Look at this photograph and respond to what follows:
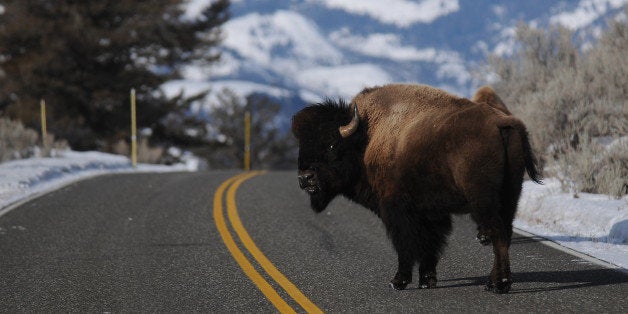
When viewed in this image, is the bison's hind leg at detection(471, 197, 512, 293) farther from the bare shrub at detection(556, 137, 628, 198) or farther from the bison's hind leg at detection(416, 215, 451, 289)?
the bare shrub at detection(556, 137, 628, 198)

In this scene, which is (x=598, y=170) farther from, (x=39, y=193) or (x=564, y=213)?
(x=39, y=193)

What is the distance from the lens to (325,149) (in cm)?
715

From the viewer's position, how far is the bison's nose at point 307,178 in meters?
7.10

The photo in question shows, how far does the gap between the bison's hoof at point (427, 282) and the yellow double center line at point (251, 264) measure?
40.6 inches

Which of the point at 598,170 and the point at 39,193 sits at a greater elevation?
the point at 598,170

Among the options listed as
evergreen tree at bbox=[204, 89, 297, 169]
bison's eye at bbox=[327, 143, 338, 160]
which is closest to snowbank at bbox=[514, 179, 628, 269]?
bison's eye at bbox=[327, 143, 338, 160]

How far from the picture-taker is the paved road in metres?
6.65

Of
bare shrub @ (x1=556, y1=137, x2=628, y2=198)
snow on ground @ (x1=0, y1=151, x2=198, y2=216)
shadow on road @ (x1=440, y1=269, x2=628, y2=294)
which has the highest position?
bare shrub @ (x1=556, y1=137, x2=628, y2=198)

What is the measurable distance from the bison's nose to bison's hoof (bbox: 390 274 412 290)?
1075 millimetres

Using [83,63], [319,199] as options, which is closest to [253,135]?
[83,63]

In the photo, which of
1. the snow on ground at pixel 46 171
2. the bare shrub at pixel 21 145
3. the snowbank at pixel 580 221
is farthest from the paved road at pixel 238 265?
the bare shrub at pixel 21 145

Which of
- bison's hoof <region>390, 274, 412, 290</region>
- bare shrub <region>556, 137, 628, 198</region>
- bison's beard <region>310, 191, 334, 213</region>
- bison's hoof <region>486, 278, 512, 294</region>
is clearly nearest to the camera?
bison's hoof <region>486, 278, 512, 294</region>

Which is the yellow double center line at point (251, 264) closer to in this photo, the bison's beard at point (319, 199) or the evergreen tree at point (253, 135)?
the bison's beard at point (319, 199)

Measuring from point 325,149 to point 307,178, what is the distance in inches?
11.6
